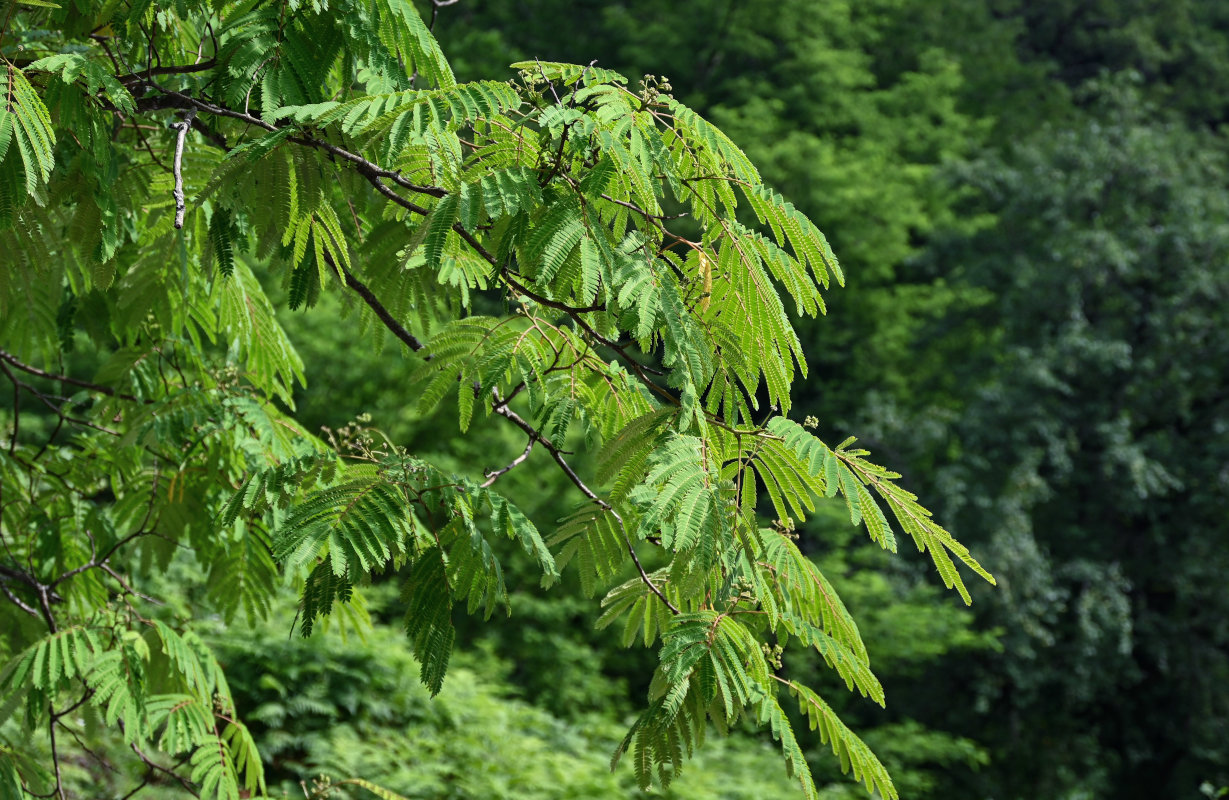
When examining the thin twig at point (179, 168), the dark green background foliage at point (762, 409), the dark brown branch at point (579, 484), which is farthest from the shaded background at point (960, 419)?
the thin twig at point (179, 168)

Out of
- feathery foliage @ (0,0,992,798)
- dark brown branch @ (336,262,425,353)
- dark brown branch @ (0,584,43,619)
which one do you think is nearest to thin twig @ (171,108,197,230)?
feathery foliage @ (0,0,992,798)

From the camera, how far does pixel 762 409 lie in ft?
23.4

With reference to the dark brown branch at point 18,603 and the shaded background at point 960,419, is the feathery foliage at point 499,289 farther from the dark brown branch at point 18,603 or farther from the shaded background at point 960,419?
the shaded background at point 960,419

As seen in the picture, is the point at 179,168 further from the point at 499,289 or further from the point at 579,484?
the point at 579,484

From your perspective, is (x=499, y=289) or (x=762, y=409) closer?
(x=499, y=289)

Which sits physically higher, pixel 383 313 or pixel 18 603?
pixel 383 313

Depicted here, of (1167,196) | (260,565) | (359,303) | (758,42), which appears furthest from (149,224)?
(758,42)

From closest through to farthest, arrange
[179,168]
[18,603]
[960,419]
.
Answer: [179,168] → [18,603] → [960,419]

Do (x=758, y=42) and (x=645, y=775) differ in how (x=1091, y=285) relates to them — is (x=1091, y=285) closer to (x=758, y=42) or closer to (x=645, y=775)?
(x=758, y=42)

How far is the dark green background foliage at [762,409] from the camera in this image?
2.74 meters

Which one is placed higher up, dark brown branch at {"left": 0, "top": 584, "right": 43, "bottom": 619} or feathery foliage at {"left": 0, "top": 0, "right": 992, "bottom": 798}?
feathery foliage at {"left": 0, "top": 0, "right": 992, "bottom": 798}

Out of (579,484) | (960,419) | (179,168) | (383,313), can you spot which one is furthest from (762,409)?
(960,419)

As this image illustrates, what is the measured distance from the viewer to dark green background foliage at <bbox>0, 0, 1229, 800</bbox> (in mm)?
2738

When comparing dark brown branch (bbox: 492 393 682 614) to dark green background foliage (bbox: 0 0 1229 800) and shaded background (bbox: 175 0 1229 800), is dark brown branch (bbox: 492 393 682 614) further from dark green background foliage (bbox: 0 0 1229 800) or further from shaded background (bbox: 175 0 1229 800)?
shaded background (bbox: 175 0 1229 800)
